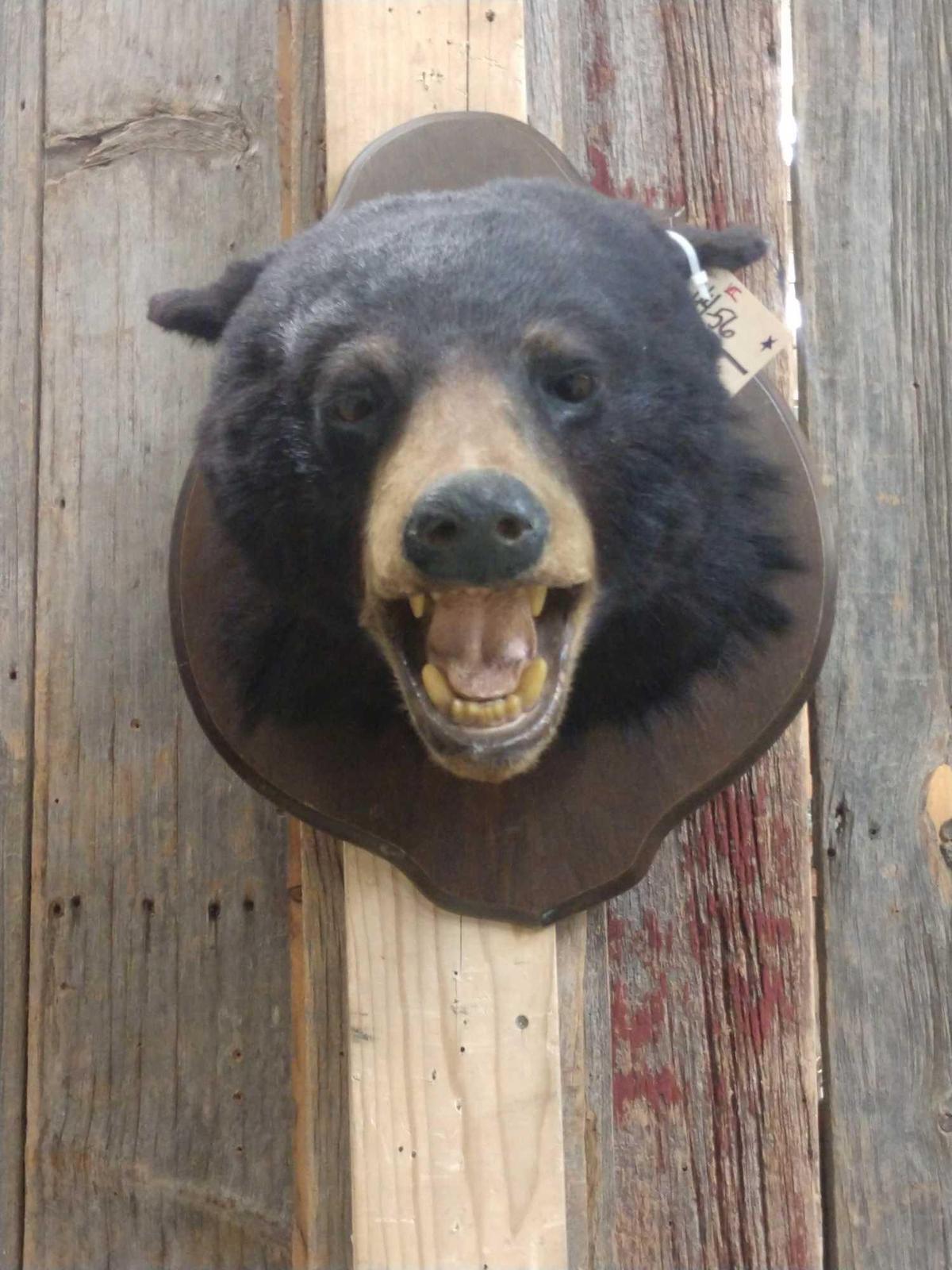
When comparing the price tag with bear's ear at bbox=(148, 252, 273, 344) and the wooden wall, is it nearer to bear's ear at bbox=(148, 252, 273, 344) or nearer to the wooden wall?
the wooden wall

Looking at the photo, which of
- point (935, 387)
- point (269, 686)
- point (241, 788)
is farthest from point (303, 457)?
point (935, 387)

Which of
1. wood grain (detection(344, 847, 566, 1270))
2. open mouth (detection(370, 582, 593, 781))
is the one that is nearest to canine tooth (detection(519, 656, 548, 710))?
open mouth (detection(370, 582, 593, 781))

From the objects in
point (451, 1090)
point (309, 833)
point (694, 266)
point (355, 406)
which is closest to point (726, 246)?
point (694, 266)

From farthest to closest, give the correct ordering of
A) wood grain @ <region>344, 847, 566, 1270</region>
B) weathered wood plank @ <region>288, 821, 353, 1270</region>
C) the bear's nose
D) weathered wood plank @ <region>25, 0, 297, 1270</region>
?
1. weathered wood plank @ <region>25, 0, 297, 1270</region>
2. weathered wood plank @ <region>288, 821, 353, 1270</region>
3. wood grain @ <region>344, 847, 566, 1270</region>
4. the bear's nose

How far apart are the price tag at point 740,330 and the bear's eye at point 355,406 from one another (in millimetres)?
358

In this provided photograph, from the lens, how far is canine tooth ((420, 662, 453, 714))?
90 cm

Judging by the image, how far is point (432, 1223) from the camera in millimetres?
1087

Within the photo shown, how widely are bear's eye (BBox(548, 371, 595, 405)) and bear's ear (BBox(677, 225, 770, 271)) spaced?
258 mm

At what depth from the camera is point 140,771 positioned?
140 centimetres

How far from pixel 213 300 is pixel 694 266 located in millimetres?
474

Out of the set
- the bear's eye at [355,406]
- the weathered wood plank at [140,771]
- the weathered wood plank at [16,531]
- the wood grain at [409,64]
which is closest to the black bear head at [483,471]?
the bear's eye at [355,406]

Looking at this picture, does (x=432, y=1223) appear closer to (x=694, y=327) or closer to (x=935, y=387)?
(x=694, y=327)

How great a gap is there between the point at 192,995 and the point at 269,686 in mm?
447

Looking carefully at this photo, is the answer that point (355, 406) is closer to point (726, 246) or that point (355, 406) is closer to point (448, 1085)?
point (726, 246)
